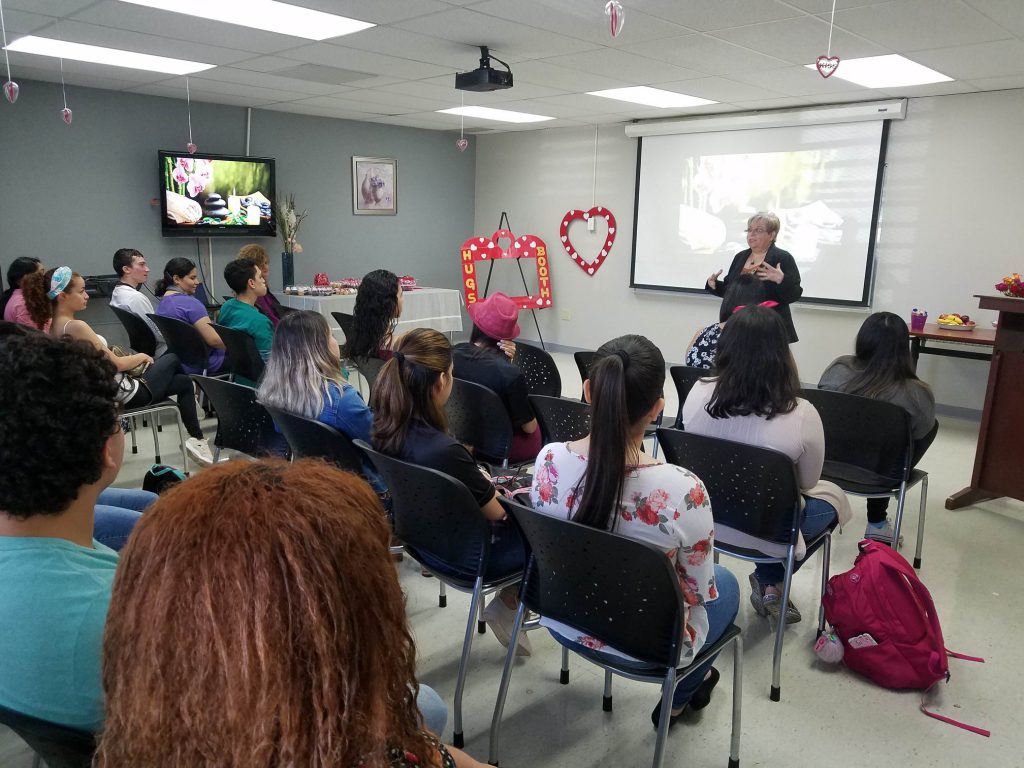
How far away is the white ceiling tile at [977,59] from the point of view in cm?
399

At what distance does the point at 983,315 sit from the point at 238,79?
589cm

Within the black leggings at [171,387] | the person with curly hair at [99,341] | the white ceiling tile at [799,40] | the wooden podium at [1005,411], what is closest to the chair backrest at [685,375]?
the wooden podium at [1005,411]

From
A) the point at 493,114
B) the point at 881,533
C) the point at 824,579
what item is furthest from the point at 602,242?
the point at 824,579

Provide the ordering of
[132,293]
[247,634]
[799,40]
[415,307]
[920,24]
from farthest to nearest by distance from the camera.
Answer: [415,307], [132,293], [799,40], [920,24], [247,634]

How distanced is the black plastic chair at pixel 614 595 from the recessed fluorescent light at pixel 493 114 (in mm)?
5728

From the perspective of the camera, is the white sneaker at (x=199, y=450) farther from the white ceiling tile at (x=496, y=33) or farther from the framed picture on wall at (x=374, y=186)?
the framed picture on wall at (x=374, y=186)

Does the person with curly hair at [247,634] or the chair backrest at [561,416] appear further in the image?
the chair backrest at [561,416]

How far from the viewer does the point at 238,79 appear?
5.43 m

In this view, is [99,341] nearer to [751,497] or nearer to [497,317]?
[497,317]

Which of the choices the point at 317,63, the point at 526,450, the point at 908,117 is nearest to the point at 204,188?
the point at 317,63

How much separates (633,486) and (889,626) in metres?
1.19

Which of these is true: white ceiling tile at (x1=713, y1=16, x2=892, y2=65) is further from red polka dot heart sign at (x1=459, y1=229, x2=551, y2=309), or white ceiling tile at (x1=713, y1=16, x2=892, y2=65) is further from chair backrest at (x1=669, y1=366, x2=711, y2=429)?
red polka dot heart sign at (x1=459, y1=229, x2=551, y2=309)

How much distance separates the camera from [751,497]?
2139 mm

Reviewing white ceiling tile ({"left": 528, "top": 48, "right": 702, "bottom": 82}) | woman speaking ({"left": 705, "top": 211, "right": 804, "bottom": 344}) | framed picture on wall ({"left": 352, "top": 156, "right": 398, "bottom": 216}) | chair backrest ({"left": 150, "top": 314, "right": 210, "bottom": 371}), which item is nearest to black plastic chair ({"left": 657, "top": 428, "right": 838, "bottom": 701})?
woman speaking ({"left": 705, "top": 211, "right": 804, "bottom": 344})
